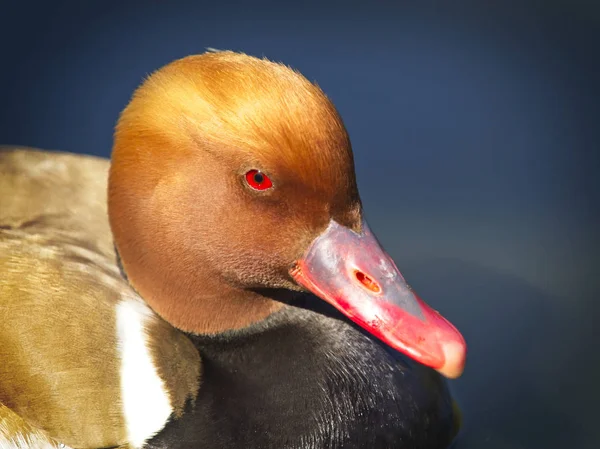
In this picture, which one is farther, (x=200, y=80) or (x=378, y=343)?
(x=378, y=343)

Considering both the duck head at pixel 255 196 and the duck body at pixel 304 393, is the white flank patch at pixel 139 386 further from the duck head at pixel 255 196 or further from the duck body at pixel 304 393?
the duck head at pixel 255 196

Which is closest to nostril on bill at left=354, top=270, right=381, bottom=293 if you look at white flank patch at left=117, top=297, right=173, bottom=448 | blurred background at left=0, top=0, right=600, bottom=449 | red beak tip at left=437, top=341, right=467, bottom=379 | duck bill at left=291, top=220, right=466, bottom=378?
duck bill at left=291, top=220, right=466, bottom=378

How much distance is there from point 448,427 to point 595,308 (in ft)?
3.45

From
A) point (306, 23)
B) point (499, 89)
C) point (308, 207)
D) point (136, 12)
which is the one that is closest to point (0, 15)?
point (136, 12)

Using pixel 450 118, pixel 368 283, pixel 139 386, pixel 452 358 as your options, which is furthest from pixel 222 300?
pixel 450 118

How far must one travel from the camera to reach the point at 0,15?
4.64 metres

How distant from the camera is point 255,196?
6.99 feet

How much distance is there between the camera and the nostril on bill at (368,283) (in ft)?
7.05

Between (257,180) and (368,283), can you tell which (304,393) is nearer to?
(368,283)

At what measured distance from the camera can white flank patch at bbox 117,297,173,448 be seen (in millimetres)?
2215

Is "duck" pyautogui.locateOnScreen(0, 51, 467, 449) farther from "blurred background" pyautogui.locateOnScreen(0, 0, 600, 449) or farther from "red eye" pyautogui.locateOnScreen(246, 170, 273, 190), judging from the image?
"blurred background" pyautogui.locateOnScreen(0, 0, 600, 449)

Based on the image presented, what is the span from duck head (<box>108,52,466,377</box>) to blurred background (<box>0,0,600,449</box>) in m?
0.99

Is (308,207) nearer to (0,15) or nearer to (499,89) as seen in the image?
(499,89)

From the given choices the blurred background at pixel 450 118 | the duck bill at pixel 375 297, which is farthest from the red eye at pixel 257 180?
the blurred background at pixel 450 118
